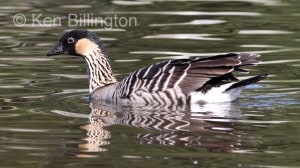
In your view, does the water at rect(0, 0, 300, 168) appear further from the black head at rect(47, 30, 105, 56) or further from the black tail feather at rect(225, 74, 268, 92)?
the black head at rect(47, 30, 105, 56)

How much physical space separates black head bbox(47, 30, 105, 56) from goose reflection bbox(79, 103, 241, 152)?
126 centimetres

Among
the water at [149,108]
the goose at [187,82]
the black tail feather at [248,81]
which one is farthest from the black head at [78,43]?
the black tail feather at [248,81]

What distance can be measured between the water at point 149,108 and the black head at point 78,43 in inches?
19.0

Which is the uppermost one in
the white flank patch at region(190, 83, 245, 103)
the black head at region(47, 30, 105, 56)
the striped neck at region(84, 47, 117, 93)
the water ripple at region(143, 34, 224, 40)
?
the black head at region(47, 30, 105, 56)

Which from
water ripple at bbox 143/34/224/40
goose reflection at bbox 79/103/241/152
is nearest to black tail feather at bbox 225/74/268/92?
goose reflection at bbox 79/103/241/152

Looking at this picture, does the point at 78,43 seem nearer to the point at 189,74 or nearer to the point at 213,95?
the point at 189,74

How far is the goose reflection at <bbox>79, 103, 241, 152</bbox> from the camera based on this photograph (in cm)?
1149

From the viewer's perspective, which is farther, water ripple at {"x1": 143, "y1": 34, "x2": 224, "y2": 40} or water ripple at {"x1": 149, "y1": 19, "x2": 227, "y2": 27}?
water ripple at {"x1": 149, "y1": 19, "x2": 227, "y2": 27}

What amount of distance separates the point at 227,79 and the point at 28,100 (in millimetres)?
2590

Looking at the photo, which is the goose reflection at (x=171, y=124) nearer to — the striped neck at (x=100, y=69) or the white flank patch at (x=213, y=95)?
the white flank patch at (x=213, y=95)

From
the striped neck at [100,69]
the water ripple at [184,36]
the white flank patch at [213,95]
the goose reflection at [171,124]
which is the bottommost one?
the goose reflection at [171,124]

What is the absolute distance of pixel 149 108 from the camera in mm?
14000

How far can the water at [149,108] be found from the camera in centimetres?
1092

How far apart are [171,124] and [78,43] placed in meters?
3.33
